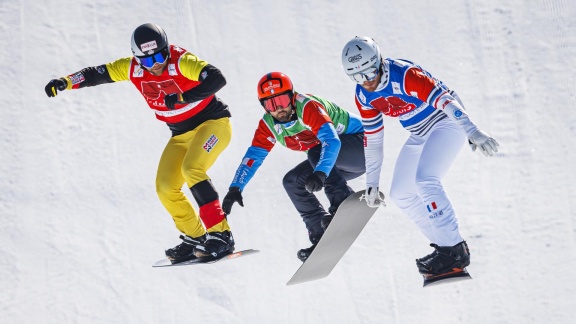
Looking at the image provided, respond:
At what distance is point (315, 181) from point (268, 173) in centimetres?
379

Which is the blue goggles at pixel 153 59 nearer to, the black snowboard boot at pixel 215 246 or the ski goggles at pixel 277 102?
the ski goggles at pixel 277 102

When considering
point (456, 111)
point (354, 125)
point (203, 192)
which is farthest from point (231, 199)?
point (456, 111)

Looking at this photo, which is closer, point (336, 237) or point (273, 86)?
point (273, 86)

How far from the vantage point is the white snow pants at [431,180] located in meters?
7.57

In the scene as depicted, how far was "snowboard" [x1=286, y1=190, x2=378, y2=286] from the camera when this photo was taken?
8.14 meters

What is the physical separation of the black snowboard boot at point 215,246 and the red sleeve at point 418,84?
90.8 inches

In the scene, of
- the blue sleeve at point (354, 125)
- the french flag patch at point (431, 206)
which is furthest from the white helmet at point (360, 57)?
the french flag patch at point (431, 206)

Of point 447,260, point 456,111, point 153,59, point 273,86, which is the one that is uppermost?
point 153,59

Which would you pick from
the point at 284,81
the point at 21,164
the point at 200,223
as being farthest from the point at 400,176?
the point at 21,164

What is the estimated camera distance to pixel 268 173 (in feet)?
37.8

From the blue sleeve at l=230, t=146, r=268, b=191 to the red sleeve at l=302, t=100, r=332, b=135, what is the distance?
0.65m

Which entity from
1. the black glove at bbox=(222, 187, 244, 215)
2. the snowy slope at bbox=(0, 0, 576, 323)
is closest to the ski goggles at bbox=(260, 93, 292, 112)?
the black glove at bbox=(222, 187, 244, 215)

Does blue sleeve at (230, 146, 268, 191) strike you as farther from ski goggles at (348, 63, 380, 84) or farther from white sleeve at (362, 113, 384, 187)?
ski goggles at (348, 63, 380, 84)

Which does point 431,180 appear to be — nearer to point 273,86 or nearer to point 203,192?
point 273,86
